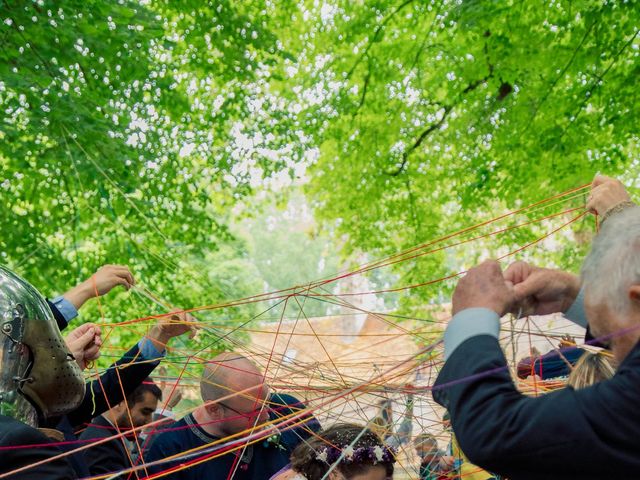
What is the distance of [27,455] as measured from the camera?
1.86 meters

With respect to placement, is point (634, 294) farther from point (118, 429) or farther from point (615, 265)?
point (118, 429)

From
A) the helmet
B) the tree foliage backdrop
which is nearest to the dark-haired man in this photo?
the helmet

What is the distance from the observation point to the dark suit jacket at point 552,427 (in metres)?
1.36

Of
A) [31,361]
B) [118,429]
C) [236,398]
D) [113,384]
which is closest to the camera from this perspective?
[31,361]

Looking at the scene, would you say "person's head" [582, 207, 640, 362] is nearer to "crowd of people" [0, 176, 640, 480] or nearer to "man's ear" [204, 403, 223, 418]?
"crowd of people" [0, 176, 640, 480]

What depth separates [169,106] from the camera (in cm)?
762

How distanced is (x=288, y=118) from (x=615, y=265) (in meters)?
7.70

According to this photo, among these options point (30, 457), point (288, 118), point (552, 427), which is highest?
point (288, 118)

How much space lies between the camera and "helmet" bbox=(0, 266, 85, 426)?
215 centimetres

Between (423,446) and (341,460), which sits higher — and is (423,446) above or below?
above

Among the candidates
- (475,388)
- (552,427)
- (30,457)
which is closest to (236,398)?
(30,457)

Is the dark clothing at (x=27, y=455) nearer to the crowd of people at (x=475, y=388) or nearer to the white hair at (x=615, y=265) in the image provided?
the crowd of people at (x=475, y=388)

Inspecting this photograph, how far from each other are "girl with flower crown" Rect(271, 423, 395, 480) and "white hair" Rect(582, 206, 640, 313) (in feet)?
4.27

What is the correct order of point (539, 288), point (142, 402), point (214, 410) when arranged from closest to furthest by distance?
A: point (539, 288)
point (214, 410)
point (142, 402)
